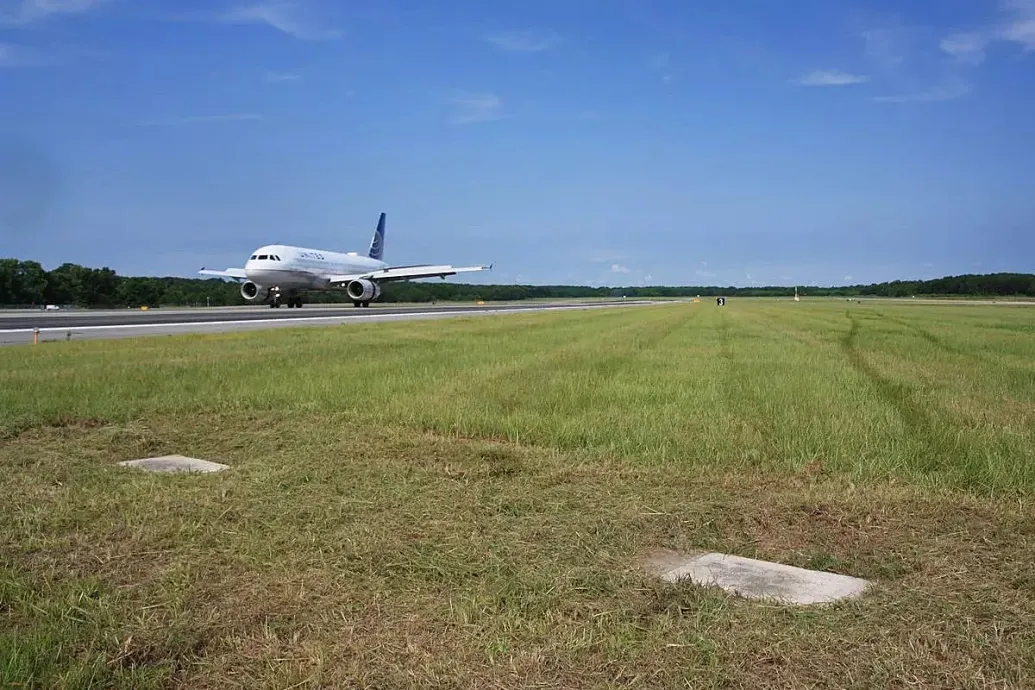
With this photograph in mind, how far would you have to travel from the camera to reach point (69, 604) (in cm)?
351

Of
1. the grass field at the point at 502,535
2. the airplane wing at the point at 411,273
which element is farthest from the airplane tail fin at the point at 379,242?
the grass field at the point at 502,535

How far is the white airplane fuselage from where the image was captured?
160 ft

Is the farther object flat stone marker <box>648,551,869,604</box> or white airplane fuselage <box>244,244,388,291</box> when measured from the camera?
white airplane fuselage <box>244,244,388,291</box>

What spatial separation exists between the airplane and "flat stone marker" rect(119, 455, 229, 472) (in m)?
43.8

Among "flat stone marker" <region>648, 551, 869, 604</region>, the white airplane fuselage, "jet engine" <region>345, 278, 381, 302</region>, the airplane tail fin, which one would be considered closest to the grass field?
"flat stone marker" <region>648, 551, 869, 604</region>

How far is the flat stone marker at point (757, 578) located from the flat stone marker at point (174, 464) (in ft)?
12.8

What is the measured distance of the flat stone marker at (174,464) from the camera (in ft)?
20.9

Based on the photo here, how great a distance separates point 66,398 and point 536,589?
27.4 ft

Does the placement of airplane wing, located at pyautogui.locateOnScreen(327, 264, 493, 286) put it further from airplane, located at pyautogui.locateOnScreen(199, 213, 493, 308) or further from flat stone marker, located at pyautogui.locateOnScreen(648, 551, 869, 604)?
flat stone marker, located at pyautogui.locateOnScreen(648, 551, 869, 604)

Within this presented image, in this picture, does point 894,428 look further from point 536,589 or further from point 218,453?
point 218,453

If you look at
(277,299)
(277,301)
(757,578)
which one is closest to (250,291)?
(277,301)

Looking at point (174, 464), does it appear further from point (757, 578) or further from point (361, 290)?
point (361, 290)

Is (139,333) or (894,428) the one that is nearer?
(894,428)

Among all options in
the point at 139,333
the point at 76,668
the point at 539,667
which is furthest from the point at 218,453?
the point at 139,333
